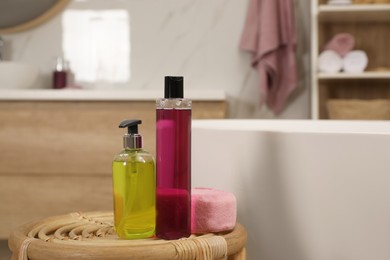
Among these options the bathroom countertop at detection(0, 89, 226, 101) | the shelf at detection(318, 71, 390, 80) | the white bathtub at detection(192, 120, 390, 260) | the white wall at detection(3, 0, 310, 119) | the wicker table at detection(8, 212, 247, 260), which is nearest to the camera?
the wicker table at detection(8, 212, 247, 260)

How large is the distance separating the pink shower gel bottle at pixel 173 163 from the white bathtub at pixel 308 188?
30 centimetres

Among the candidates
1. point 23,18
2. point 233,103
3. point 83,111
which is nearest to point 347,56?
point 233,103

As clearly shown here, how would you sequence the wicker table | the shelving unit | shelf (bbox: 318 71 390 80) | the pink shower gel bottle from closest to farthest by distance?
the wicker table → the pink shower gel bottle → shelf (bbox: 318 71 390 80) → the shelving unit

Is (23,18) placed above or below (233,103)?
above

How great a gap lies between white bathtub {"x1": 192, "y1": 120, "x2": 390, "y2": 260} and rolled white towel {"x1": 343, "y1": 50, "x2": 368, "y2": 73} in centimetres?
152

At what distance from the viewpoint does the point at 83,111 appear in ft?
8.12

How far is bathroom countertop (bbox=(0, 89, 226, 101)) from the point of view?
8.05 feet

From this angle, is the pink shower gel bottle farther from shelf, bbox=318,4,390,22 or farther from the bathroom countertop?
shelf, bbox=318,4,390,22

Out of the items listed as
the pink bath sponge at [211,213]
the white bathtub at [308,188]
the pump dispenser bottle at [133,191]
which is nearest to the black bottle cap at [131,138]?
the pump dispenser bottle at [133,191]

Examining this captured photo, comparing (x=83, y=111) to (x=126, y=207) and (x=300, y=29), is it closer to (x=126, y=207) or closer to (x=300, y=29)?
(x=300, y=29)

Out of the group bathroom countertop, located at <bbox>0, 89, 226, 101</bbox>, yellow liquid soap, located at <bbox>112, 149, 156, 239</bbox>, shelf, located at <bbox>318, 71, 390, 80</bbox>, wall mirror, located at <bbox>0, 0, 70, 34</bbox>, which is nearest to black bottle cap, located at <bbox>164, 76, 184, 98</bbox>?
yellow liquid soap, located at <bbox>112, 149, 156, 239</bbox>

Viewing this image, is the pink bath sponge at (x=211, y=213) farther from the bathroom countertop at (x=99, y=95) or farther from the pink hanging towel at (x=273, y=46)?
the pink hanging towel at (x=273, y=46)

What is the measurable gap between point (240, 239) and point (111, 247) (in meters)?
0.23

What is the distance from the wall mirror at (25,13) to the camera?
311cm
